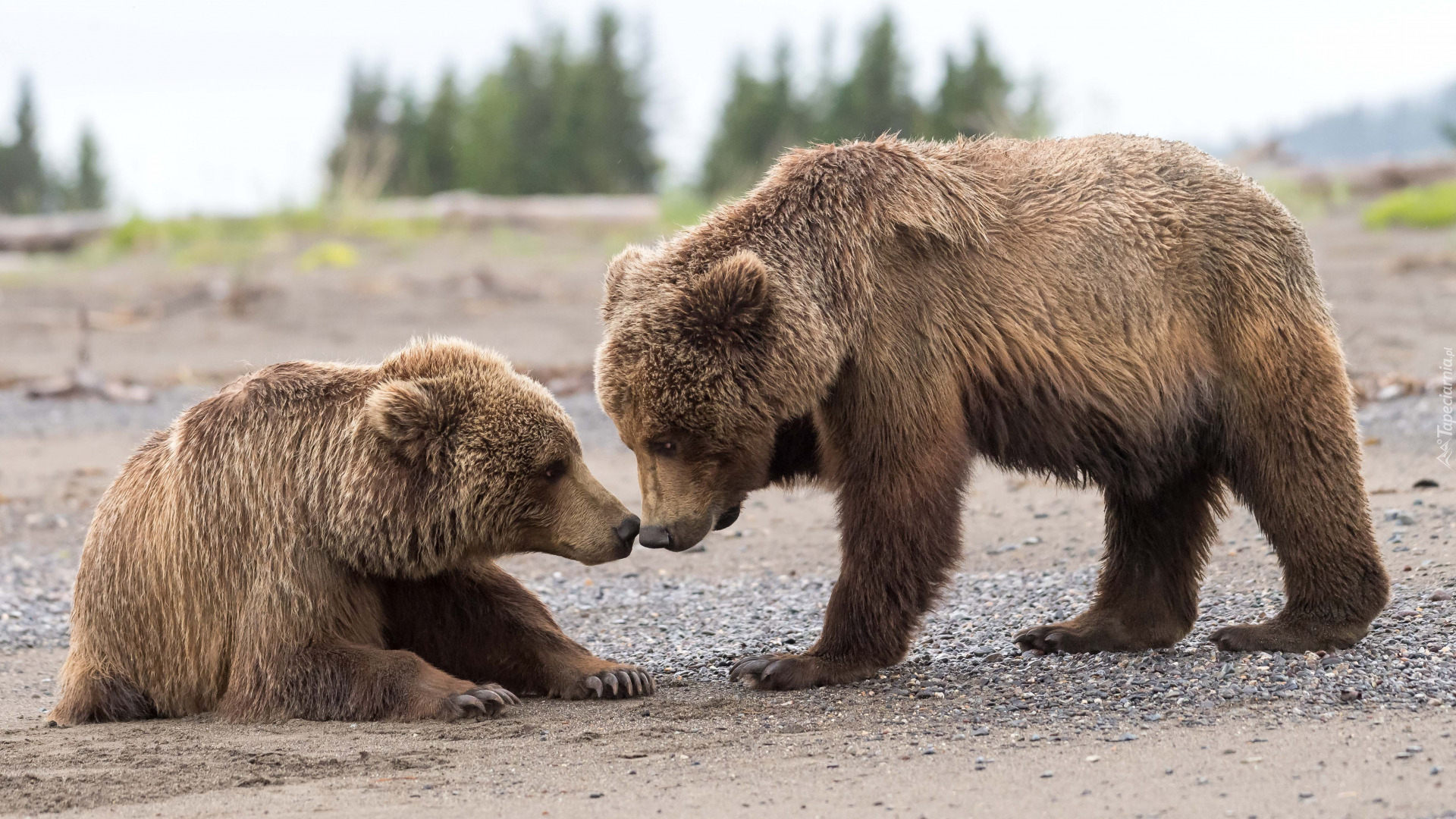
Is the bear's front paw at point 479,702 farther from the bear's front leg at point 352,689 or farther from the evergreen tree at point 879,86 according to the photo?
the evergreen tree at point 879,86

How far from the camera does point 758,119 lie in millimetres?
29703

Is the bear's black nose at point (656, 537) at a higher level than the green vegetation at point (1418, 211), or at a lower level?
lower

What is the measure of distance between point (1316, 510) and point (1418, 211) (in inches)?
594

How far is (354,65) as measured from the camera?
34750 mm

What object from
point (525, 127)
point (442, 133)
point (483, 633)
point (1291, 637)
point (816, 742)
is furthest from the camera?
point (442, 133)

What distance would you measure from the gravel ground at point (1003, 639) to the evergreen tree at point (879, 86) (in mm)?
19736

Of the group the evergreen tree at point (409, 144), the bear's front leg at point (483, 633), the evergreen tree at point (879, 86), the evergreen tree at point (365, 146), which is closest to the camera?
the bear's front leg at point (483, 633)

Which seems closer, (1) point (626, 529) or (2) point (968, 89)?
(1) point (626, 529)

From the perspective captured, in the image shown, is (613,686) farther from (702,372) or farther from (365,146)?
(365,146)

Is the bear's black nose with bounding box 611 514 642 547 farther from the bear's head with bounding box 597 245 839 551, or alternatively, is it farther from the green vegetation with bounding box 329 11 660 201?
the green vegetation with bounding box 329 11 660 201

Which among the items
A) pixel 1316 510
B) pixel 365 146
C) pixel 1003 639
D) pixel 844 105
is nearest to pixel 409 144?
pixel 365 146

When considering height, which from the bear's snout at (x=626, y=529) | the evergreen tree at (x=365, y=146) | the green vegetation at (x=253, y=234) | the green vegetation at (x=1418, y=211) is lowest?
the bear's snout at (x=626, y=529)

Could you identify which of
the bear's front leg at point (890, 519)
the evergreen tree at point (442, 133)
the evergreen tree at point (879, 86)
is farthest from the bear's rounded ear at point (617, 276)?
the evergreen tree at point (442, 133)

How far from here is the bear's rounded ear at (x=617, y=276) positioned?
5230 millimetres
